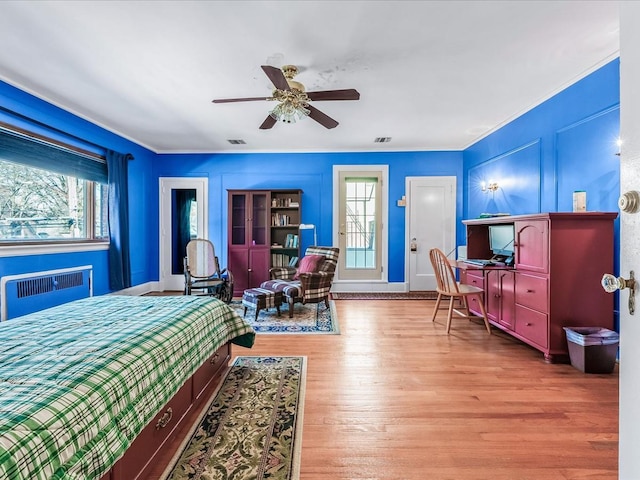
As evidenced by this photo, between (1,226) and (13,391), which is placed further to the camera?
(1,226)

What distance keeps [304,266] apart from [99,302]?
2648 millimetres

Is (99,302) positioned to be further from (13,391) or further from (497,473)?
(497,473)

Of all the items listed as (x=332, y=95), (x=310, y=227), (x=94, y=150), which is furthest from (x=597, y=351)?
(x=94, y=150)

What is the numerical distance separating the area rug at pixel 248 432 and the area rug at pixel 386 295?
9.55 ft

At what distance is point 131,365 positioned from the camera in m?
1.34

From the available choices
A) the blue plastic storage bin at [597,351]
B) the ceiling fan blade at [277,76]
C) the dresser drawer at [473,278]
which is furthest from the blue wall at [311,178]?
the blue plastic storage bin at [597,351]

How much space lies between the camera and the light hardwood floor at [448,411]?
157cm

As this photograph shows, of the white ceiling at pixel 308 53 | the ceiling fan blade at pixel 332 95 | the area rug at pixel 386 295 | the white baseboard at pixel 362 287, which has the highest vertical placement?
the white ceiling at pixel 308 53

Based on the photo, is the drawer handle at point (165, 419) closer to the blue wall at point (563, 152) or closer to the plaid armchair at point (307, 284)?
the plaid armchair at point (307, 284)

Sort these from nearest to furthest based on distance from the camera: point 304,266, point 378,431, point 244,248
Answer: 1. point 378,431
2. point 304,266
3. point 244,248

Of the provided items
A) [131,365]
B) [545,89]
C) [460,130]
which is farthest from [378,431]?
[460,130]

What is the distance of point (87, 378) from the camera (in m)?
1.16

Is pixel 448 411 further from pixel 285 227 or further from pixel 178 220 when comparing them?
pixel 178 220

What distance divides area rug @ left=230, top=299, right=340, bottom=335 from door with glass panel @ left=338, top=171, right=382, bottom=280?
131cm
